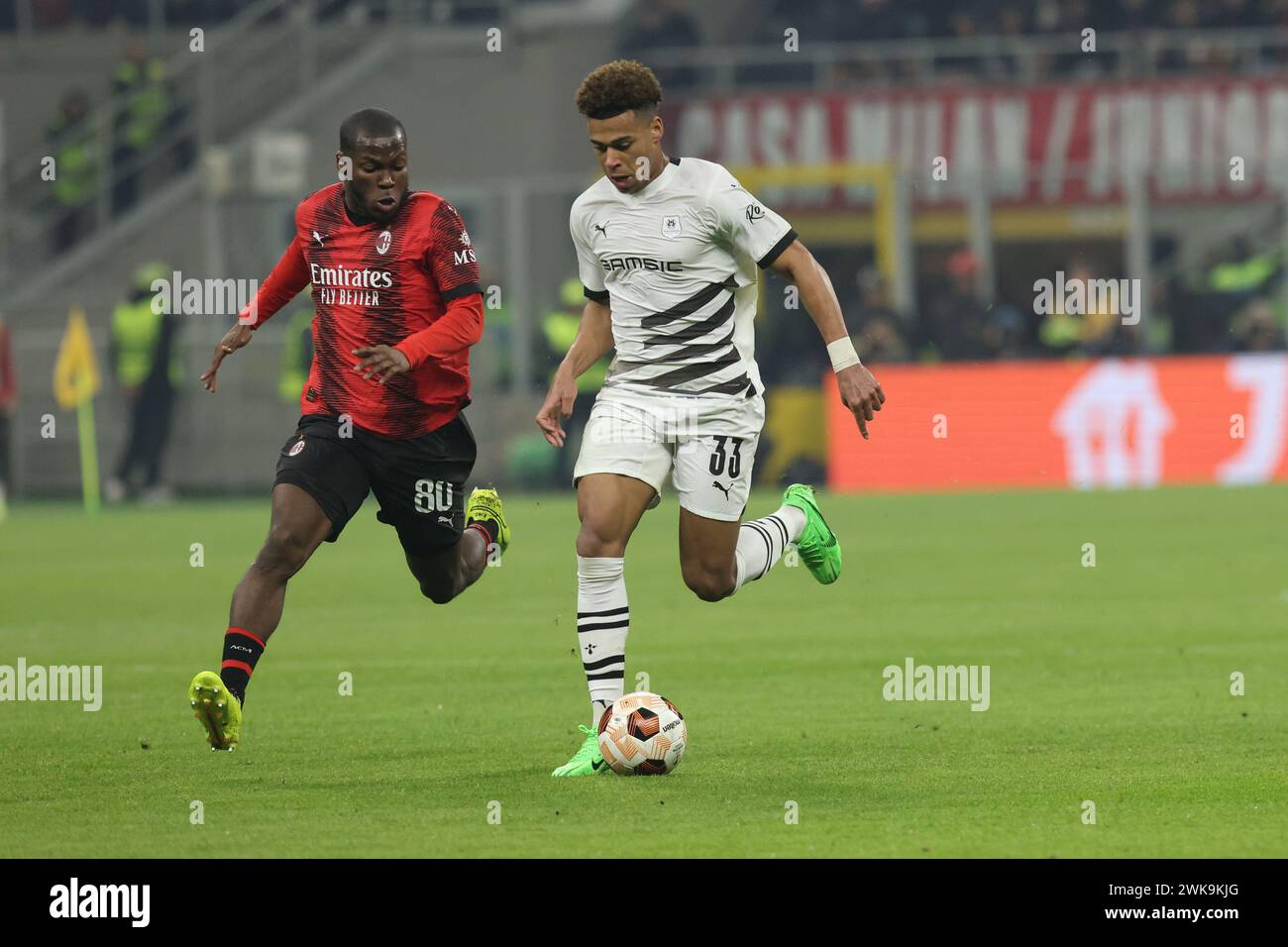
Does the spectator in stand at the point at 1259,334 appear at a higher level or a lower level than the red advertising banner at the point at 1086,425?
higher

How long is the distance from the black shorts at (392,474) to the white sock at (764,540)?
1.06m

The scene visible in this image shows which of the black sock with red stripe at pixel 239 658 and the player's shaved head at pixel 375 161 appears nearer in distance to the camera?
the black sock with red stripe at pixel 239 658

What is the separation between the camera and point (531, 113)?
2797 cm

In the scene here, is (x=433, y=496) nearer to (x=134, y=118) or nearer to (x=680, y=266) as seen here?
(x=680, y=266)

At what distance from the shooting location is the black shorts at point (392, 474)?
819 cm

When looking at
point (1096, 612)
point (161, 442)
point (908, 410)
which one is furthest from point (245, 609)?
point (161, 442)

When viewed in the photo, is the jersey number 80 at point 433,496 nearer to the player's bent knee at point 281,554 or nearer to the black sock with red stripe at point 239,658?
the player's bent knee at point 281,554

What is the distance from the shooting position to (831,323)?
7.77 meters

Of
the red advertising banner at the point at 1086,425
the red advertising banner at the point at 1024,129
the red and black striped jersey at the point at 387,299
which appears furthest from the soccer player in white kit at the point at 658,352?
the red advertising banner at the point at 1024,129

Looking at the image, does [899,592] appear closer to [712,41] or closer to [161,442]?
[161,442]

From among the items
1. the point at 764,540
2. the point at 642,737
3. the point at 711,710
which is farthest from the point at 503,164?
the point at 642,737

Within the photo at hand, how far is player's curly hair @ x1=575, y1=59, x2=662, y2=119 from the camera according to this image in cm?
765

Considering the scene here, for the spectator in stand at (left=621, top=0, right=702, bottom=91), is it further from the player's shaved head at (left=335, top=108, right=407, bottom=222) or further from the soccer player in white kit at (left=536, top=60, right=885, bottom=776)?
the soccer player in white kit at (left=536, top=60, right=885, bottom=776)

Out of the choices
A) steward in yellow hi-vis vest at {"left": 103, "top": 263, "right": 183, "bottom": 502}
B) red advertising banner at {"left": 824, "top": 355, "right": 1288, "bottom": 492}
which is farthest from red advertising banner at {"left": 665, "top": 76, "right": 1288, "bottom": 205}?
steward in yellow hi-vis vest at {"left": 103, "top": 263, "right": 183, "bottom": 502}
